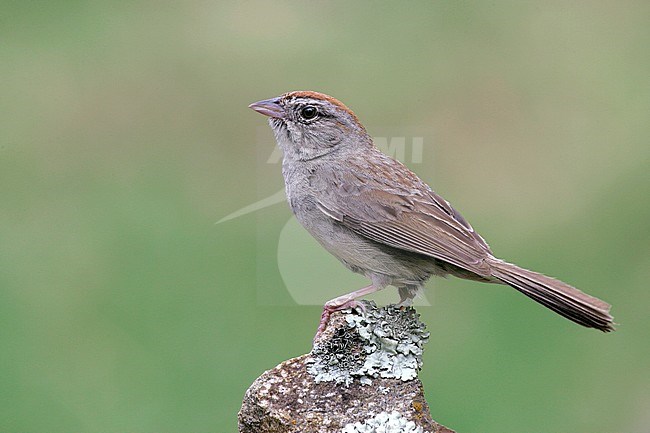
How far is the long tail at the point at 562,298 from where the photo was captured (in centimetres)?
511

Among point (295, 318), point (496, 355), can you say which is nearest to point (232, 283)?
point (295, 318)

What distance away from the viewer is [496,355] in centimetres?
921

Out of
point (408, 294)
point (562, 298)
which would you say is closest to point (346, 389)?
point (562, 298)

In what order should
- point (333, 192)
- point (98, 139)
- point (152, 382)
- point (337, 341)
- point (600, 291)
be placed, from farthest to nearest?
1. point (98, 139)
2. point (600, 291)
3. point (152, 382)
4. point (333, 192)
5. point (337, 341)

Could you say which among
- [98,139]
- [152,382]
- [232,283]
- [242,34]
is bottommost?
[152,382]

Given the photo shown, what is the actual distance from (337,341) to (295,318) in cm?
448

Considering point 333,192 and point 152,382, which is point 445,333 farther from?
point 333,192

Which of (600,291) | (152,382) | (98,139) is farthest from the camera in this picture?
(98,139)

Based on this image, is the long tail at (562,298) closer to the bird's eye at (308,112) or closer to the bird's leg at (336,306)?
the bird's leg at (336,306)

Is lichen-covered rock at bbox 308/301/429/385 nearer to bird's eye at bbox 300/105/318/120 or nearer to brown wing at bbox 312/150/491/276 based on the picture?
brown wing at bbox 312/150/491/276

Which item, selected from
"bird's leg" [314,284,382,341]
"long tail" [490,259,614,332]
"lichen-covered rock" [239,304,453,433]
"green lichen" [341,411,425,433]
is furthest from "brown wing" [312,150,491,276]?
"green lichen" [341,411,425,433]

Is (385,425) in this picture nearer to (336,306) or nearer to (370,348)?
(370,348)

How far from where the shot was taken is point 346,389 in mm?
4805

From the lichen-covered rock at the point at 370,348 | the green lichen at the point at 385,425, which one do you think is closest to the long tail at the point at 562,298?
the lichen-covered rock at the point at 370,348
